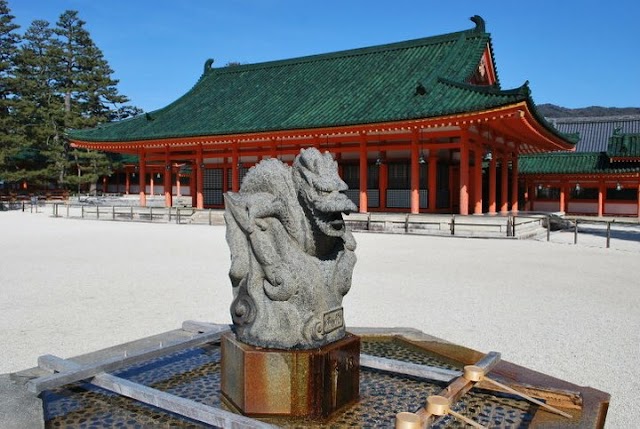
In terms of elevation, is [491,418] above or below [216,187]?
below

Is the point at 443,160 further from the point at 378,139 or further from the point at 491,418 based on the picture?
the point at 491,418

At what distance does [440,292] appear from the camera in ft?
25.1

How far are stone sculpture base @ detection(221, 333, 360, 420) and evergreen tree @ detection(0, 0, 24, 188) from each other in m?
33.1

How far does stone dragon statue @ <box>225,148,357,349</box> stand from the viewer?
318 cm

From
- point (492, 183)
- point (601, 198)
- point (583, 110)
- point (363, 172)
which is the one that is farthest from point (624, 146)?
point (583, 110)

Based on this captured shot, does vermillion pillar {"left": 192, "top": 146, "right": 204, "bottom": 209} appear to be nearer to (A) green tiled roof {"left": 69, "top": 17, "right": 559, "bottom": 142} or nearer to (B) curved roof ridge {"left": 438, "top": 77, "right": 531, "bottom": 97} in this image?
(A) green tiled roof {"left": 69, "top": 17, "right": 559, "bottom": 142}

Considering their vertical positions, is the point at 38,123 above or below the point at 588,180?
above

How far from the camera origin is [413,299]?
23.6 ft

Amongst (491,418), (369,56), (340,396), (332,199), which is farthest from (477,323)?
(369,56)

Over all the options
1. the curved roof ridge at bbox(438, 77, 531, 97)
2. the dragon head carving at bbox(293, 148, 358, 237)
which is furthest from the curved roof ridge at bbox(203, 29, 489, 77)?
the dragon head carving at bbox(293, 148, 358, 237)

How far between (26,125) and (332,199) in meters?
40.4

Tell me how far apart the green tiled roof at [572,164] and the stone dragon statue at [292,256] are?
28003mm

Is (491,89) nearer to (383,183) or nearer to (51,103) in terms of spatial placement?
(383,183)

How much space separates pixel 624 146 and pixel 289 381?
29395 mm
